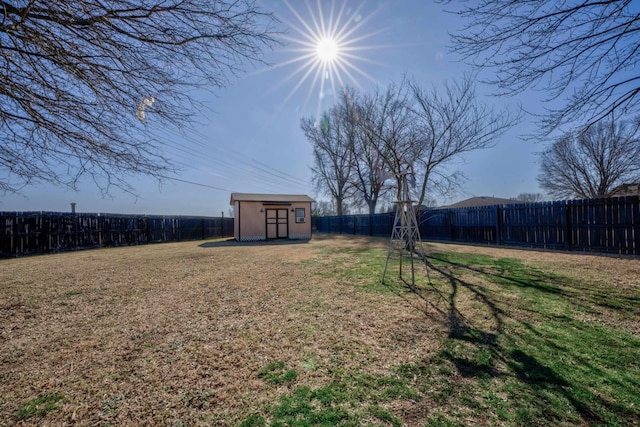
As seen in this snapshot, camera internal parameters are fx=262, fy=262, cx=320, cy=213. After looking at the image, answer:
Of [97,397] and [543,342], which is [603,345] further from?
[97,397]

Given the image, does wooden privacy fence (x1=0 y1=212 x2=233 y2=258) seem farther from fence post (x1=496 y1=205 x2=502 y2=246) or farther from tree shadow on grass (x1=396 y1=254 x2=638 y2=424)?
fence post (x1=496 y1=205 x2=502 y2=246)

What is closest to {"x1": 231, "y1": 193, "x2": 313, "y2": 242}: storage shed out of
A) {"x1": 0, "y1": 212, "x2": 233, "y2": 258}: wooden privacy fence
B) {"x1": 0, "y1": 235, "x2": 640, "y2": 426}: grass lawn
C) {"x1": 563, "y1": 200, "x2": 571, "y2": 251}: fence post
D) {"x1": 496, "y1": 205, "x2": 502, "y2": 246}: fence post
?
{"x1": 0, "y1": 212, "x2": 233, "y2": 258}: wooden privacy fence

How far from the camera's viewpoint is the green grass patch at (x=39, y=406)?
1771 mm

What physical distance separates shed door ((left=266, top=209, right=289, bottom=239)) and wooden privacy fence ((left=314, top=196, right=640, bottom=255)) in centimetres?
857

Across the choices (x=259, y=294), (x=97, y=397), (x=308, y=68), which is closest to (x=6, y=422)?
(x=97, y=397)

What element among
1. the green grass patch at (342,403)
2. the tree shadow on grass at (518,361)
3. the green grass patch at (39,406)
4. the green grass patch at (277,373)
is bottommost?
the green grass patch at (39,406)

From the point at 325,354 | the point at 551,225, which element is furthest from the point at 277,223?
the point at 325,354

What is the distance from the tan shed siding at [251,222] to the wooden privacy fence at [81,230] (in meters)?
4.46

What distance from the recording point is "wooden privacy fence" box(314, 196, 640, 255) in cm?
738

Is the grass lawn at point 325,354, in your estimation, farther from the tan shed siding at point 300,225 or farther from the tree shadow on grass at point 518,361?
the tan shed siding at point 300,225

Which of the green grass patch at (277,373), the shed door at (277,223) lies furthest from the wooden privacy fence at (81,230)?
the green grass patch at (277,373)

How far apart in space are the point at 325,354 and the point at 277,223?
49.5 ft

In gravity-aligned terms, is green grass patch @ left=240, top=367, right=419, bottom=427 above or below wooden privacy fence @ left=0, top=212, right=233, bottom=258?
below

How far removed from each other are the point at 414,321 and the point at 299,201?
1476cm
